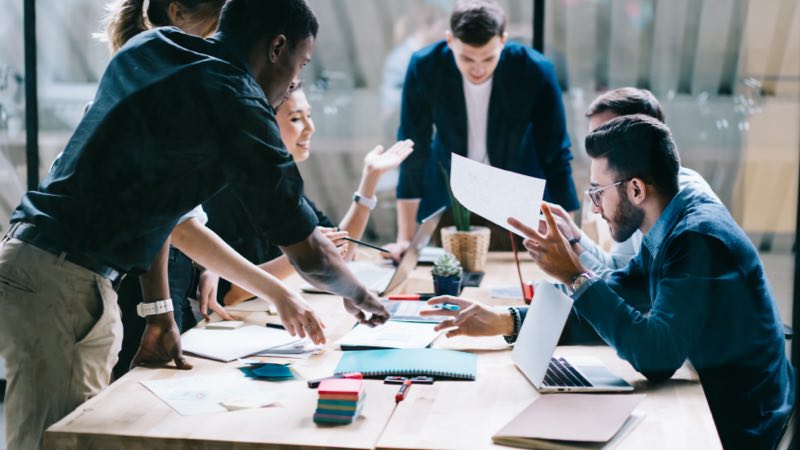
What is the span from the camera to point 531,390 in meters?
1.58

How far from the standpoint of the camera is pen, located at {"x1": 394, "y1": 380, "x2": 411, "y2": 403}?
150cm

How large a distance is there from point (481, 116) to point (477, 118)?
0.7 inches

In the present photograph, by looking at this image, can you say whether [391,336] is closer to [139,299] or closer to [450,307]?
[450,307]

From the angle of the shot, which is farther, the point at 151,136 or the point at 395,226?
the point at 395,226

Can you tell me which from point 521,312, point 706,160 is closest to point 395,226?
point 706,160

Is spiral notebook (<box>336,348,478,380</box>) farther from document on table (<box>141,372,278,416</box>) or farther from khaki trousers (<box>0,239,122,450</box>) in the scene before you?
khaki trousers (<box>0,239,122,450</box>)

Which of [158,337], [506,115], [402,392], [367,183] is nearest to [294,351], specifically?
[158,337]

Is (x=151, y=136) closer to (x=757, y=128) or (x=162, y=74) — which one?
(x=162, y=74)

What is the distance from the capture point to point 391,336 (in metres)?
1.92

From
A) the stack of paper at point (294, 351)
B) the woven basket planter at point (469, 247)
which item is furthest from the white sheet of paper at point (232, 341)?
the woven basket planter at point (469, 247)

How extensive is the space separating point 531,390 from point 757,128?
8.45 feet

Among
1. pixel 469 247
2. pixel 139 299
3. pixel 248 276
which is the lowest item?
pixel 469 247

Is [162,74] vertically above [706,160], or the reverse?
[162,74]

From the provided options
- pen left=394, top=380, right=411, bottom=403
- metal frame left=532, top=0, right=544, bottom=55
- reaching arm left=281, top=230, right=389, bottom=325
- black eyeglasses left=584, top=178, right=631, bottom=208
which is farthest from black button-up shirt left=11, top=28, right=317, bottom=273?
metal frame left=532, top=0, right=544, bottom=55
